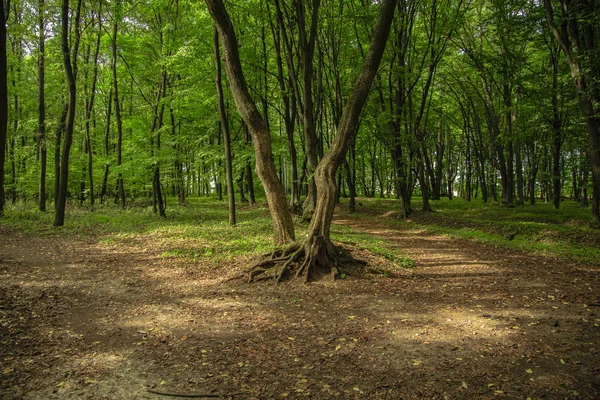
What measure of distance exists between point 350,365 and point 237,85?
284 inches

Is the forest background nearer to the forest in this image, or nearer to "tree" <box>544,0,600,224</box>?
"tree" <box>544,0,600,224</box>

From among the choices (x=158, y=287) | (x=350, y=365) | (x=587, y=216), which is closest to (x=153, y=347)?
(x=350, y=365)

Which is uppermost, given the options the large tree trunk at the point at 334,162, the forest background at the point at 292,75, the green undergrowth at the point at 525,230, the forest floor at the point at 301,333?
the forest background at the point at 292,75

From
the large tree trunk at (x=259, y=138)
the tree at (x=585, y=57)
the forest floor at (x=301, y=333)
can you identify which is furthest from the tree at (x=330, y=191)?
the tree at (x=585, y=57)

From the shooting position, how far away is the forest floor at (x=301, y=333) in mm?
3742

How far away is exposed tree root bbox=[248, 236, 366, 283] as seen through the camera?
7.89m

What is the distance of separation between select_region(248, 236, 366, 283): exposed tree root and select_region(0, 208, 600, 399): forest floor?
36 cm

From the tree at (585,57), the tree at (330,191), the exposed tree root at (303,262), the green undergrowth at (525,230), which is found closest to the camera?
the exposed tree root at (303,262)

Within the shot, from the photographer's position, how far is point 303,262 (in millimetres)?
8141

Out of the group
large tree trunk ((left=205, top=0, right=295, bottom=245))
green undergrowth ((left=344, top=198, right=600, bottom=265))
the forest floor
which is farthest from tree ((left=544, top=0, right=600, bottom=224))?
large tree trunk ((left=205, top=0, right=295, bottom=245))

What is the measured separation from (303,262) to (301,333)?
2959mm

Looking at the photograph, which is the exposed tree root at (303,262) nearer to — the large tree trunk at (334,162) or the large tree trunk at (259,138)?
the large tree trunk at (334,162)

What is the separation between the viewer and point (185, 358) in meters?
4.39

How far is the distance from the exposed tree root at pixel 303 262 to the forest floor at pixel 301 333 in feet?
1.18
